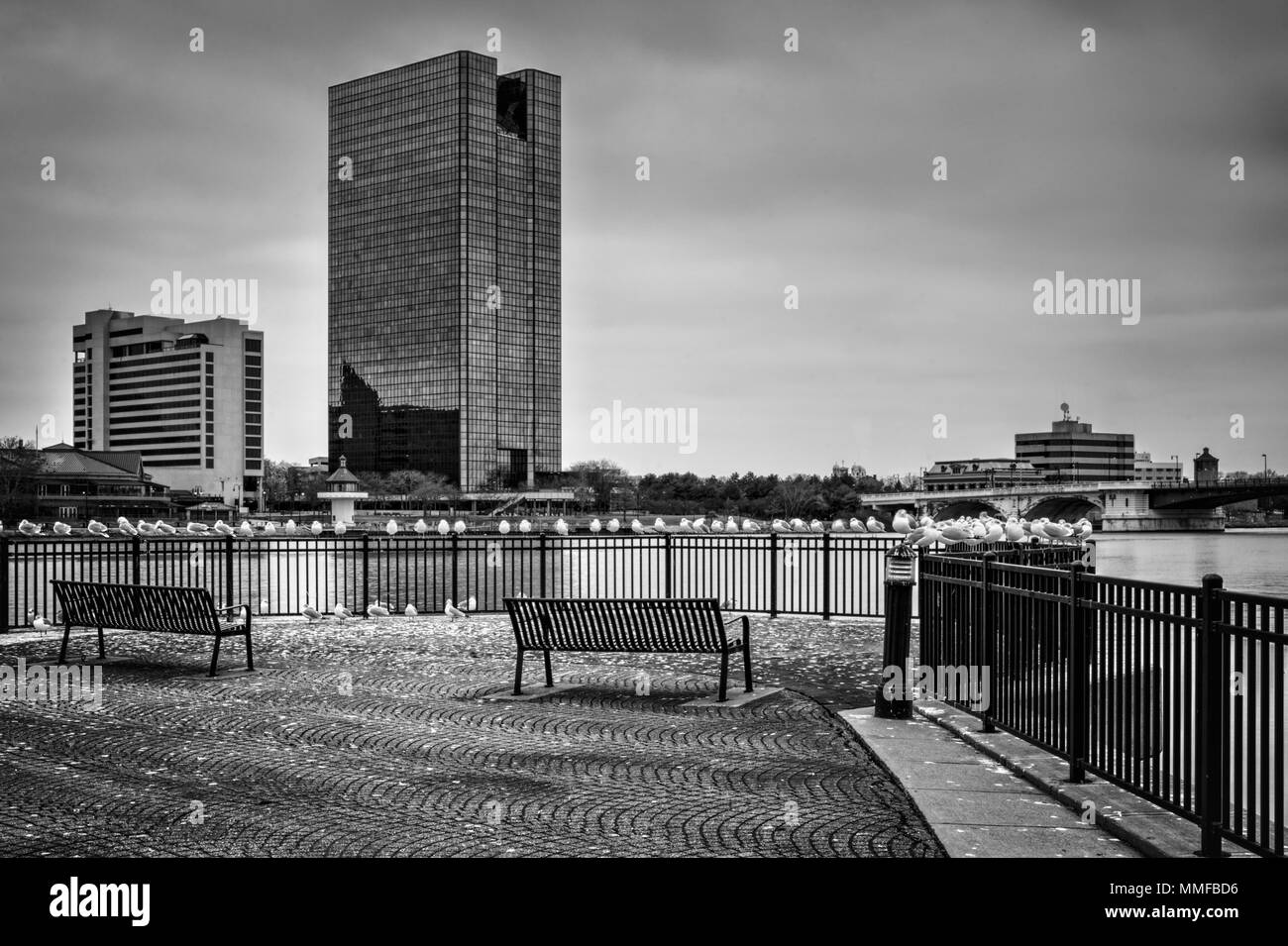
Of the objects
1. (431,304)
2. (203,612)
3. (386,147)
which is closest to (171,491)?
(431,304)

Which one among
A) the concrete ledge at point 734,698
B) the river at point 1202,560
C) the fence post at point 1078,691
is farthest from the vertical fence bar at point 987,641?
the river at point 1202,560

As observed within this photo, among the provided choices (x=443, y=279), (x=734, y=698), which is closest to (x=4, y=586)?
(x=734, y=698)

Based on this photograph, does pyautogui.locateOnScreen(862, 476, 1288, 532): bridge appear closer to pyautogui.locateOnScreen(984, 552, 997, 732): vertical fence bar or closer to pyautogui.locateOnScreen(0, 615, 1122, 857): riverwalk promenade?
pyautogui.locateOnScreen(0, 615, 1122, 857): riverwalk promenade

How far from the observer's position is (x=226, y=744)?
833 centimetres

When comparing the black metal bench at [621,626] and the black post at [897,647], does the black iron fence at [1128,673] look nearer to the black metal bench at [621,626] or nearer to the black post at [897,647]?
the black post at [897,647]

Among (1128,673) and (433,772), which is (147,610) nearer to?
(433,772)

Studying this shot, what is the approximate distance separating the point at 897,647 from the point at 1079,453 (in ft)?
516

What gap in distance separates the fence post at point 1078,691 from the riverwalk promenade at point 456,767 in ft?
1.50

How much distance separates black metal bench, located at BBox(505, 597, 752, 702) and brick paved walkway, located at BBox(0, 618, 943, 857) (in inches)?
19.8

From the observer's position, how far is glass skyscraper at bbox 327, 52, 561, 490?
15675cm

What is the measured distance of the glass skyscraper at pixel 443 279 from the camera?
15675 cm

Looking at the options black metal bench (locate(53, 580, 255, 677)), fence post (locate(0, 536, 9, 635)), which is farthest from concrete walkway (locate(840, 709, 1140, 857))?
fence post (locate(0, 536, 9, 635))

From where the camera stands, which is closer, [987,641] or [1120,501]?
[987,641]

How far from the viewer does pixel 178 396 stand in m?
168
